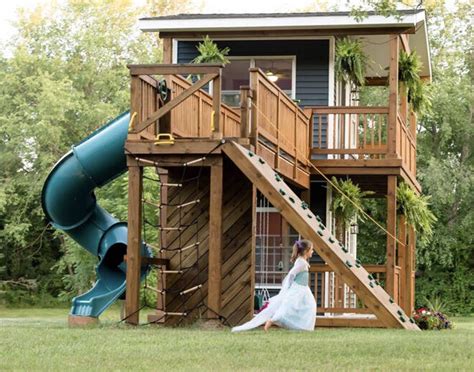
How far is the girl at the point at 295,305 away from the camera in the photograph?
50.0 ft

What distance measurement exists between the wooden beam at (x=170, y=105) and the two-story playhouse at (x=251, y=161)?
0.07 feet

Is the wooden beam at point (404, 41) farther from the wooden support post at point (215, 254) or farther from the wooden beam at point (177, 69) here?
the wooden support post at point (215, 254)

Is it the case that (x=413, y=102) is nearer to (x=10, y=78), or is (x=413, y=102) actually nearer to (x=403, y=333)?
(x=403, y=333)

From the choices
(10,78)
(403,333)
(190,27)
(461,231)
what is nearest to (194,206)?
(403,333)

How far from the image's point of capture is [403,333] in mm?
14289

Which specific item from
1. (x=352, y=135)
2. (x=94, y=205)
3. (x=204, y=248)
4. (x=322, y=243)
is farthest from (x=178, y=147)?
(x=352, y=135)

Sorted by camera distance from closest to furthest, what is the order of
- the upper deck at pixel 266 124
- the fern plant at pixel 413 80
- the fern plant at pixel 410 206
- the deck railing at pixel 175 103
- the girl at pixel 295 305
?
the girl at pixel 295 305, the deck railing at pixel 175 103, the upper deck at pixel 266 124, the fern plant at pixel 410 206, the fern plant at pixel 413 80

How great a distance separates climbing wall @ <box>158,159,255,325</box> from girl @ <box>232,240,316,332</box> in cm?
113

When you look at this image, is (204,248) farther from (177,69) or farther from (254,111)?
(177,69)

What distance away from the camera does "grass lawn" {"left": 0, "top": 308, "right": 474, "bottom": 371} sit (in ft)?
33.8

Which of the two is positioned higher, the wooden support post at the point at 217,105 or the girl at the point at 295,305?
the wooden support post at the point at 217,105

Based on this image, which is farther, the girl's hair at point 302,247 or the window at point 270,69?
the window at point 270,69

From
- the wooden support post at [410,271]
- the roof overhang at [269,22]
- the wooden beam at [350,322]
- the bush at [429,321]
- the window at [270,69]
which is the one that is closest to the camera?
the wooden beam at [350,322]

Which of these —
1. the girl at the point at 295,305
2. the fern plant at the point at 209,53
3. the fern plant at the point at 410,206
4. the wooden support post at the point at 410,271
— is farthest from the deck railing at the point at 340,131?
the girl at the point at 295,305
